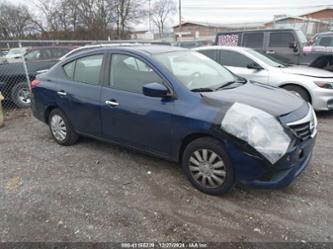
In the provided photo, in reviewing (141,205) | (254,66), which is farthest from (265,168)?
(254,66)

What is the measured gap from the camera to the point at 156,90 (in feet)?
9.99

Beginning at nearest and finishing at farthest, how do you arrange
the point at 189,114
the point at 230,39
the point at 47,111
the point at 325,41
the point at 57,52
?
the point at 189,114, the point at 47,111, the point at 230,39, the point at 57,52, the point at 325,41

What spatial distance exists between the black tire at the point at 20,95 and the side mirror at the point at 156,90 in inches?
205

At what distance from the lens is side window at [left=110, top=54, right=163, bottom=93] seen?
133 inches

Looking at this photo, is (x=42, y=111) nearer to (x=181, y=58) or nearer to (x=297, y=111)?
(x=181, y=58)

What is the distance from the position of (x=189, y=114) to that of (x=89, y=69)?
1860mm

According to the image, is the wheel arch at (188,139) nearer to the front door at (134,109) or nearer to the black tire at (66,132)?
the front door at (134,109)

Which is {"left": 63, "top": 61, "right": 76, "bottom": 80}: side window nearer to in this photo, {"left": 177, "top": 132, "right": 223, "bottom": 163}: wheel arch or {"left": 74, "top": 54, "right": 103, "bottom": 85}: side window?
{"left": 74, "top": 54, "right": 103, "bottom": 85}: side window

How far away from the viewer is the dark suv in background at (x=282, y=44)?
8195 mm

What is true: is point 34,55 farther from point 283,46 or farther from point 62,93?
point 283,46

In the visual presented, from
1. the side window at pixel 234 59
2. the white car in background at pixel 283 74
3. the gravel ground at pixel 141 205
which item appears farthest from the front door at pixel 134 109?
the side window at pixel 234 59

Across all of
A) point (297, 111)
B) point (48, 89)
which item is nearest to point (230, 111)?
point (297, 111)

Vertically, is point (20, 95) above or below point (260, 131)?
below

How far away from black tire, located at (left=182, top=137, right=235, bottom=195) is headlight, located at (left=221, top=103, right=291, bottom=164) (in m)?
0.25
